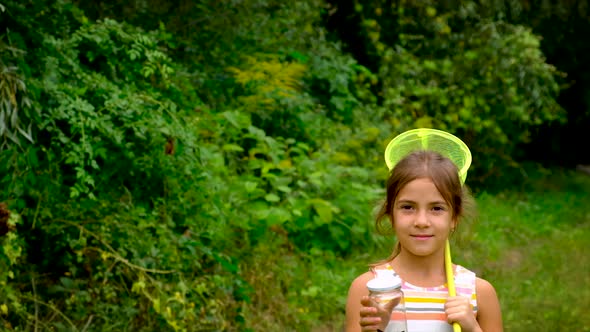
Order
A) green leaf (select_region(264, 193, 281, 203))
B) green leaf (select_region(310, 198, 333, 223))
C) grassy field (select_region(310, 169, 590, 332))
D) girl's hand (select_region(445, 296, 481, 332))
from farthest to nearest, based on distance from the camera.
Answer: green leaf (select_region(310, 198, 333, 223)), green leaf (select_region(264, 193, 281, 203)), grassy field (select_region(310, 169, 590, 332)), girl's hand (select_region(445, 296, 481, 332))

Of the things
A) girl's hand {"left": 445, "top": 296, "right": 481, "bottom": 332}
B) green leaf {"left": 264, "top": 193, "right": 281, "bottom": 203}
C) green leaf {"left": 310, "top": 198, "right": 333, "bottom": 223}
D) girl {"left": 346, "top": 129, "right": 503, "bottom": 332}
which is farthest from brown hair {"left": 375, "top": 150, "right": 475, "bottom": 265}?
green leaf {"left": 310, "top": 198, "right": 333, "bottom": 223}

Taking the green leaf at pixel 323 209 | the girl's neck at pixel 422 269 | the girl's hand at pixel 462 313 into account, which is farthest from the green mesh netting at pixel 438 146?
the green leaf at pixel 323 209

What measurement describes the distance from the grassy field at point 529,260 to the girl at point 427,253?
38 cm

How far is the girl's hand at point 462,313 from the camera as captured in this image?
2957 mm

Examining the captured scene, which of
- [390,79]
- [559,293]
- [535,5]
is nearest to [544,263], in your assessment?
[559,293]

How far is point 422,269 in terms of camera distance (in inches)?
124

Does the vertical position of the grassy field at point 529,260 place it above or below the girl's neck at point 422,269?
below

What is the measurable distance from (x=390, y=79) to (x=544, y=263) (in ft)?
12.0

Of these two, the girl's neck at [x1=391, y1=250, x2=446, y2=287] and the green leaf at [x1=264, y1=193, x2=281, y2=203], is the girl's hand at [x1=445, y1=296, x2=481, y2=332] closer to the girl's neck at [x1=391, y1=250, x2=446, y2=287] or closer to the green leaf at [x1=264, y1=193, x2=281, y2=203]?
the girl's neck at [x1=391, y1=250, x2=446, y2=287]

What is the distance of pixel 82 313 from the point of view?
17.5 feet

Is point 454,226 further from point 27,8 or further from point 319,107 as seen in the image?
point 319,107

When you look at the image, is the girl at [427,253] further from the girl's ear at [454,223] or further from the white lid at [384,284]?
the white lid at [384,284]

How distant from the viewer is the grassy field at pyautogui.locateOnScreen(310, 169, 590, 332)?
23.4 feet

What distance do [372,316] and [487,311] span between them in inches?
18.3
